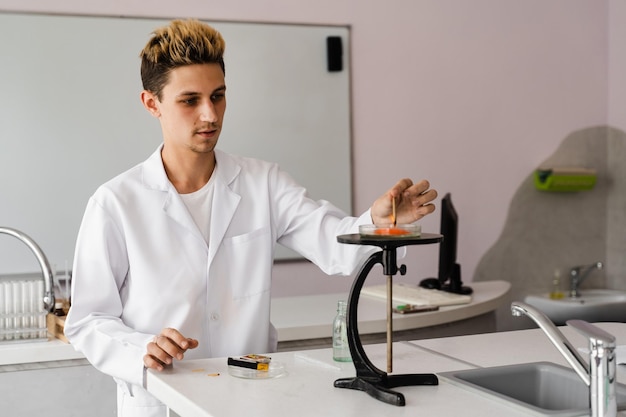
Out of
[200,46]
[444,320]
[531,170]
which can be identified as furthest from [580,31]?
[200,46]

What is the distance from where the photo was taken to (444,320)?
131 inches

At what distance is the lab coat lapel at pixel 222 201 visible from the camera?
2090 mm

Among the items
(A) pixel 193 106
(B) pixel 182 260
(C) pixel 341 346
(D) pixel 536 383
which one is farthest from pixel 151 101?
(D) pixel 536 383

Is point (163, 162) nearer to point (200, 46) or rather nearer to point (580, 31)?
point (200, 46)

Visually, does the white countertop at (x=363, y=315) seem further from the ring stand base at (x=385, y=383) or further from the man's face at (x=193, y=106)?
the ring stand base at (x=385, y=383)

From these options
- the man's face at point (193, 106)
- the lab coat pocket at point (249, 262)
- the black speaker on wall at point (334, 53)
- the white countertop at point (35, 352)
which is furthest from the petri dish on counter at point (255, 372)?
the black speaker on wall at point (334, 53)

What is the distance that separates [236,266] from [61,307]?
1.14m

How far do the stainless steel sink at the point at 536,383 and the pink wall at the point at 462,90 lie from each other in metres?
2.64

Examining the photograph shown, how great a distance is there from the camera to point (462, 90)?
4.88m

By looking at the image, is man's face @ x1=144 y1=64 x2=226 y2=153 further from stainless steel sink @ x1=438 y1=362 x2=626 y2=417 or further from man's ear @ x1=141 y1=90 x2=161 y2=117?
stainless steel sink @ x1=438 y1=362 x2=626 y2=417

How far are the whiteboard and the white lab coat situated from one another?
6.60 feet

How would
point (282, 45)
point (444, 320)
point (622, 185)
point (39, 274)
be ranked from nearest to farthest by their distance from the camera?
point (444, 320)
point (39, 274)
point (282, 45)
point (622, 185)

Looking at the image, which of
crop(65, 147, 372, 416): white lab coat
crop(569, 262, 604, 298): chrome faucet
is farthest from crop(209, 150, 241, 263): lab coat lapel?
crop(569, 262, 604, 298): chrome faucet

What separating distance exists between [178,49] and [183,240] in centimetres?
46
